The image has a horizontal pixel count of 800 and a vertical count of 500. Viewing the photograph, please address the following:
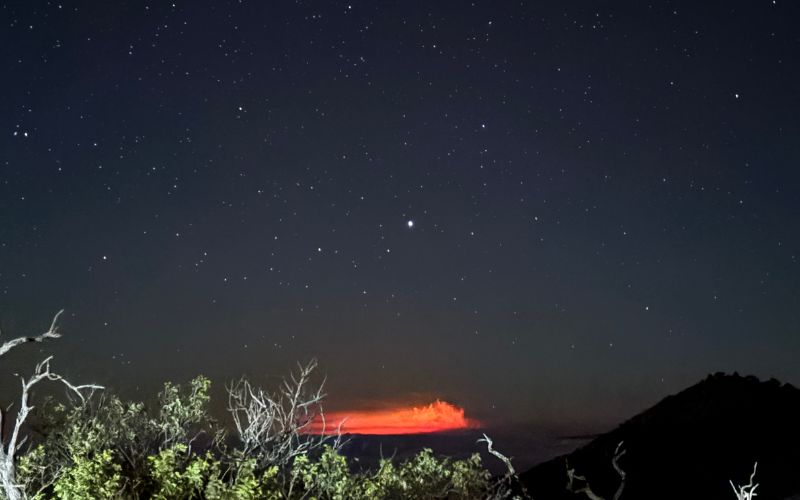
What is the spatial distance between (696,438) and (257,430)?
98.5 metres

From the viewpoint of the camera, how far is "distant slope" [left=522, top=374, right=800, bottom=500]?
85000 millimetres

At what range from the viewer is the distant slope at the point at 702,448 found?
85.0 metres

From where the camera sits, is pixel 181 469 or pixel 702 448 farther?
pixel 702 448

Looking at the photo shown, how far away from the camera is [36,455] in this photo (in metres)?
22.4

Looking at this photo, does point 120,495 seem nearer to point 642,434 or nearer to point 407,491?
point 407,491

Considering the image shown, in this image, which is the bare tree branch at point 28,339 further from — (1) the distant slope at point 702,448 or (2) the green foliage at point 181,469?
(1) the distant slope at point 702,448

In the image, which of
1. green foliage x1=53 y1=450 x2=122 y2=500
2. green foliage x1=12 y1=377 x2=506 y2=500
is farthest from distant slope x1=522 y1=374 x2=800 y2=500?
green foliage x1=53 y1=450 x2=122 y2=500

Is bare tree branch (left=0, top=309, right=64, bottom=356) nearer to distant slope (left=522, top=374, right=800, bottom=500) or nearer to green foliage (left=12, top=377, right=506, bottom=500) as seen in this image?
green foliage (left=12, top=377, right=506, bottom=500)

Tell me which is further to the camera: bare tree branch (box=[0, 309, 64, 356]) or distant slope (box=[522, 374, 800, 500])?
distant slope (box=[522, 374, 800, 500])

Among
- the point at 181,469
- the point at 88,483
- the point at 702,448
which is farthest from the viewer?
the point at 702,448

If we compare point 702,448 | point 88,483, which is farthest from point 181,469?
point 702,448

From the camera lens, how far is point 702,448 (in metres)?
100

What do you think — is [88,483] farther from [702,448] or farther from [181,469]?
[702,448]

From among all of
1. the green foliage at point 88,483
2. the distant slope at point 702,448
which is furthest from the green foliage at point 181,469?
the distant slope at point 702,448
